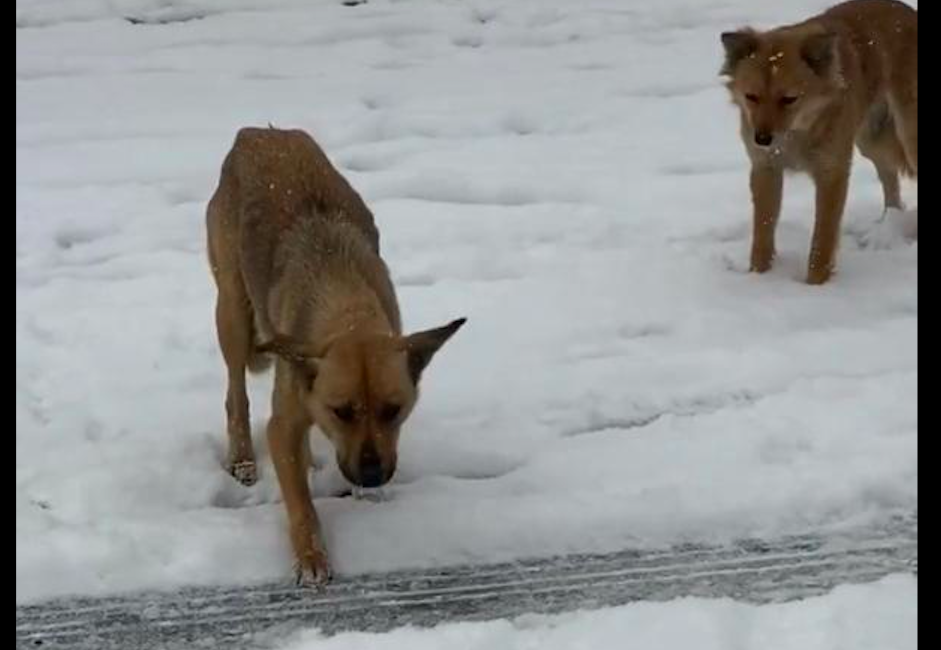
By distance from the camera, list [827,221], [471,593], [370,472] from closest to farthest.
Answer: [370,472] < [471,593] < [827,221]

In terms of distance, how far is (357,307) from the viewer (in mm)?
5781

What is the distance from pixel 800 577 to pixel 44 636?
257 centimetres

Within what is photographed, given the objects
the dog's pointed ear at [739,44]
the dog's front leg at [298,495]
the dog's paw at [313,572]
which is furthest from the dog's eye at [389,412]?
the dog's pointed ear at [739,44]

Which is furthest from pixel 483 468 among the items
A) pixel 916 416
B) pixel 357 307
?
pixel 916 416

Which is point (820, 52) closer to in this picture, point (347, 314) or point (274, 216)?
point (274, 216)

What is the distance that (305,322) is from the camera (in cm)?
584

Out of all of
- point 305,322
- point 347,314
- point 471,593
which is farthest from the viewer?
point 305,322

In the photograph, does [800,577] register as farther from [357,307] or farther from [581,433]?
[357,307]

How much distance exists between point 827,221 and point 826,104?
1.96 feet

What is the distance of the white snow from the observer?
4.83 m

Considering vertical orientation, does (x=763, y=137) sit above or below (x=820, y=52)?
below

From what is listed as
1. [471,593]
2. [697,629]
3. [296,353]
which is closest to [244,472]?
[296,353]

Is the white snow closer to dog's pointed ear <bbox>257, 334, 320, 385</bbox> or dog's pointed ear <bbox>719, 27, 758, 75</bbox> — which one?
dog's pointed ear <bbox>257, 334, 320, 385</bbox>

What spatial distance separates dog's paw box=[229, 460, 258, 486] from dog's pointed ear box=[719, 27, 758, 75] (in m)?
3.20
